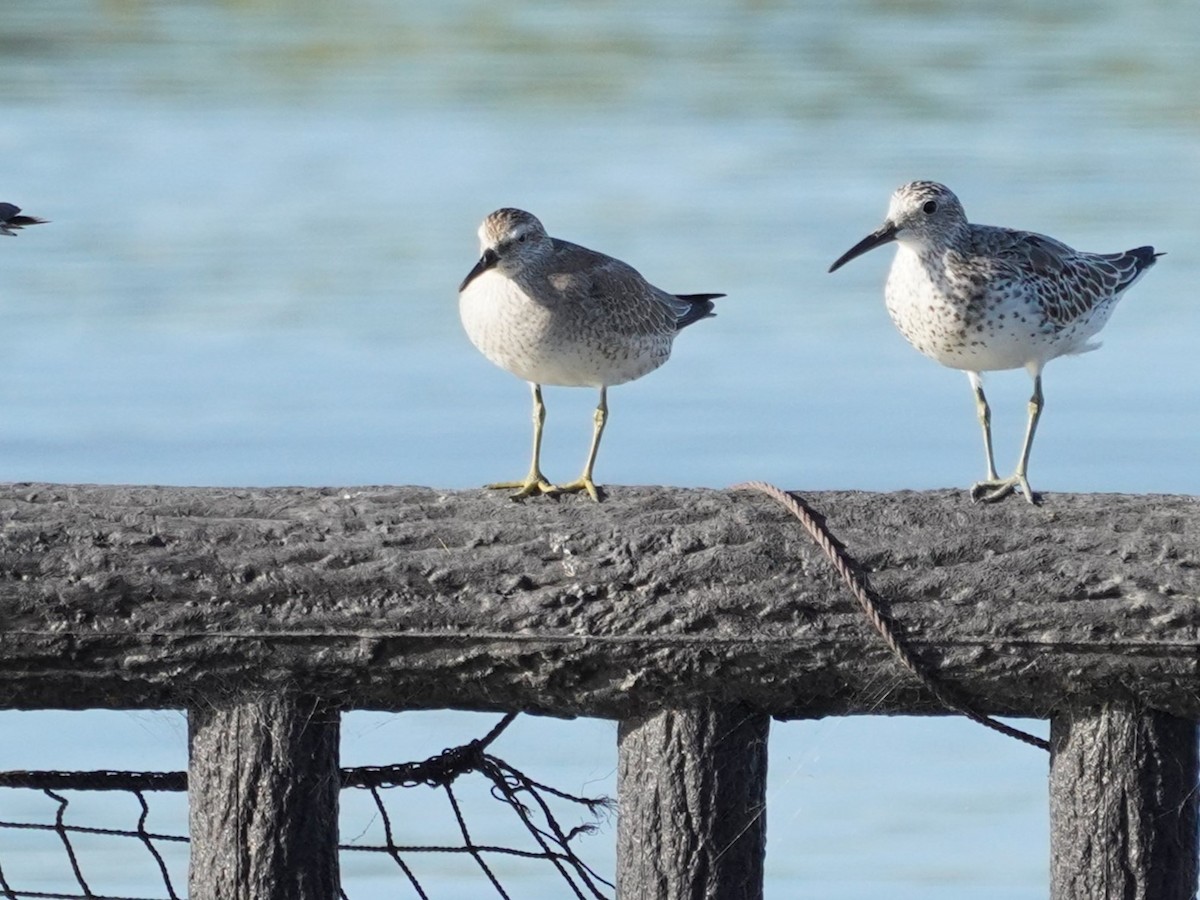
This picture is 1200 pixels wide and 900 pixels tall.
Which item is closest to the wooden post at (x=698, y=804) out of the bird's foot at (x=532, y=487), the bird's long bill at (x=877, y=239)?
the bird's foot at (x=532, y=487)

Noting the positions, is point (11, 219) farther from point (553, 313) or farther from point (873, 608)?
point (873, 608)

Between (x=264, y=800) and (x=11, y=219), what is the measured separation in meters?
3.67

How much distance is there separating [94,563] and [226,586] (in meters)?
0.21

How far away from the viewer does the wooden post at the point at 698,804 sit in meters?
3.23

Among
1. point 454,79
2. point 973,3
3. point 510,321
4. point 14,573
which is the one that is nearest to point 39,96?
point 454,79

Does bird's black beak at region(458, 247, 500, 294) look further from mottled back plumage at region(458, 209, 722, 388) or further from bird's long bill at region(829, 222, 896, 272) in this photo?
bird's long bill at region(829, 222, 896, 272)

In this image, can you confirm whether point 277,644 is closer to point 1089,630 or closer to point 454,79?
point 1089,630

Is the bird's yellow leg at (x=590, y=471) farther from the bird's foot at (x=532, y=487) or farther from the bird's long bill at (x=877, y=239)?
the bird's long bill at (x=877, y=239)

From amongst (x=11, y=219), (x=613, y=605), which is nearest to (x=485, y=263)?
(x=613, y=605)

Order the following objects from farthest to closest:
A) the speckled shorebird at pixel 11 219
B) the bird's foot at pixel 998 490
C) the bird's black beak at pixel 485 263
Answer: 1. the speckled shorebird at pixel 11 219
2. the bird's black beak at pixel 485 263
3. the bird's foot at pixel 998 490

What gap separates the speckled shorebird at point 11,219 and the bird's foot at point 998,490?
362 cm

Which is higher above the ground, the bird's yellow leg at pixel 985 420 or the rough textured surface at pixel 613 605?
the bird's yellow leg at pixel 985 420

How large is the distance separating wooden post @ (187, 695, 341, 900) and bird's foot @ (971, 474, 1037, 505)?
1.13 m

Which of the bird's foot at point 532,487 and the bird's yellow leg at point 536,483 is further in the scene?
the bird's yellow leg at point 536,483
